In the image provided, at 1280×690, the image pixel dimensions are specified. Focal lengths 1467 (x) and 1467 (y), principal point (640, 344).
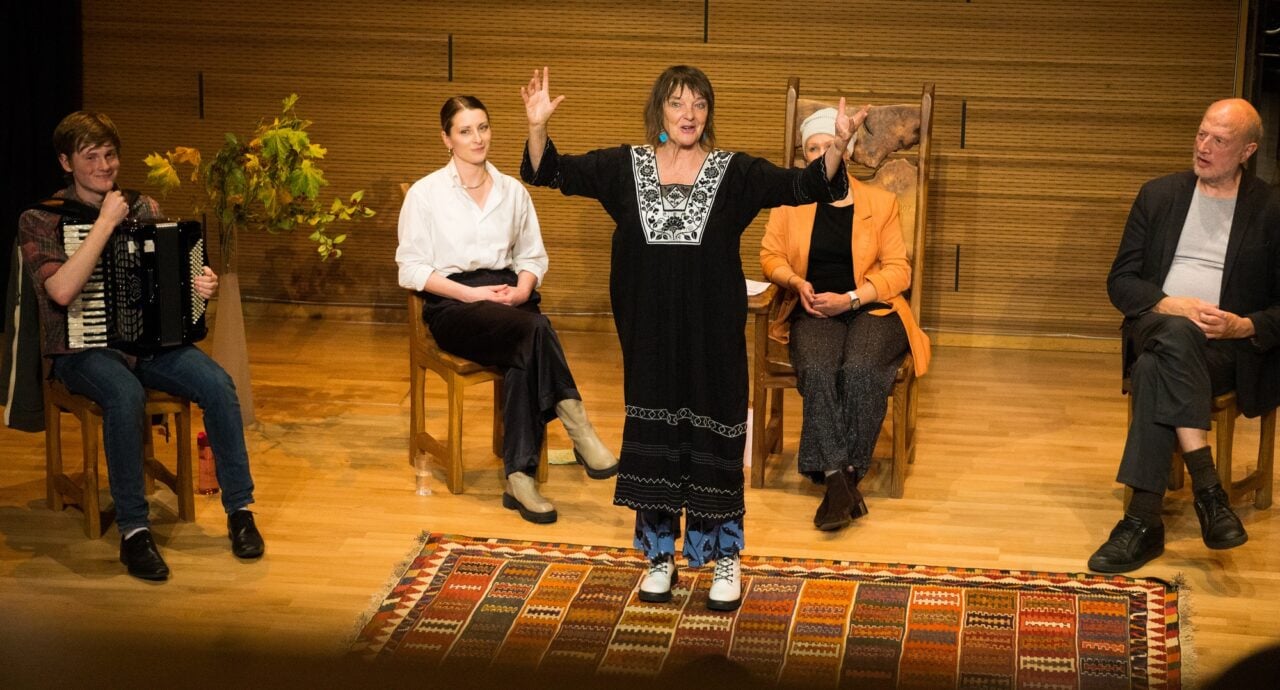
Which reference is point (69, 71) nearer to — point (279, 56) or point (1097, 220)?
point (279, 56)

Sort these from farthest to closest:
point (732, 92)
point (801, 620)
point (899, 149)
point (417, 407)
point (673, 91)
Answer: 1. point (732, 92)
2. point (899, 149)
3. point (417, 407)
4. point (801, 620)
5. point (673, 91)

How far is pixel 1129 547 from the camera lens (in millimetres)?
3711

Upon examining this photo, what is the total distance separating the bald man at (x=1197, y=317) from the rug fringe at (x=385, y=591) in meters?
1.72

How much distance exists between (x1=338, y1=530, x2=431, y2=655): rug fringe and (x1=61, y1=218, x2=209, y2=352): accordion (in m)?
0.82

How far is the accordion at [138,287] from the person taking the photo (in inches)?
144

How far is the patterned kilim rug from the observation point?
3.13 meters

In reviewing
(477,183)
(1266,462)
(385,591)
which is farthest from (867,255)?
(385,591)

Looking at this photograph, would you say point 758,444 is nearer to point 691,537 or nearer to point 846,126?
point 691,537

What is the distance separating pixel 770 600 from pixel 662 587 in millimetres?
257

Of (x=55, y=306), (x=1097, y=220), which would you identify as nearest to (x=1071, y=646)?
(x=55, y=306)

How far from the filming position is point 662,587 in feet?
11.4

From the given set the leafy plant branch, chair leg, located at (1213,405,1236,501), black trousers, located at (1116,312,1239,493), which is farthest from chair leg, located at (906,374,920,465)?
the leafy plant branch

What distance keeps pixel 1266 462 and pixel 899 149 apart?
4.66ft

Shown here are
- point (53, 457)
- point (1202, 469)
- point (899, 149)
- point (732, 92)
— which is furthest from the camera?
point (732, 92)
